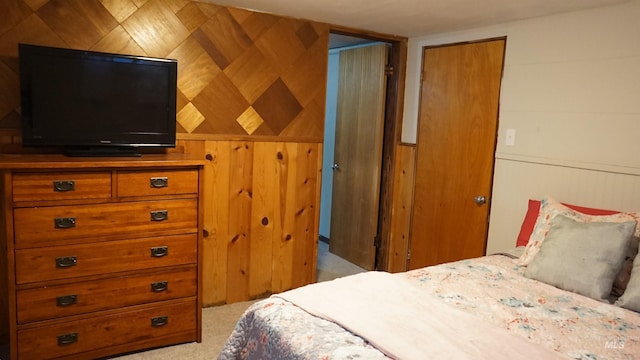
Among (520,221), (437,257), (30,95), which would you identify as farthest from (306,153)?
(30,95)

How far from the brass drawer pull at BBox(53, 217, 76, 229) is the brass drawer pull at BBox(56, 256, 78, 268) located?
0.16 meters

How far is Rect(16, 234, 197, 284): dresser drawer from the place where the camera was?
7.55 ft

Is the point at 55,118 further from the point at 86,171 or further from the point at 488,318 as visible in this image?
the point at 488,318

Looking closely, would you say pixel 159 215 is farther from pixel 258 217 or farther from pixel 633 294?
pixel 633 294

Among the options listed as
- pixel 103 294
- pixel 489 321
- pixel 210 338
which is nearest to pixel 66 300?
pixel 103 294

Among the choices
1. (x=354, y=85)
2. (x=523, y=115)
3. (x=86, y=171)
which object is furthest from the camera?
(x=354, y=85)

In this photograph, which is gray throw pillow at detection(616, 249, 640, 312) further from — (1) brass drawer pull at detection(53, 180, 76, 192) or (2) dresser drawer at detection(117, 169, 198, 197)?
(1) brass drawer pull at detection(53, 180, 76, 192)

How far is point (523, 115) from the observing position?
3061 mm

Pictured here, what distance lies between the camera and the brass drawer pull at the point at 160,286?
2629 millimetres

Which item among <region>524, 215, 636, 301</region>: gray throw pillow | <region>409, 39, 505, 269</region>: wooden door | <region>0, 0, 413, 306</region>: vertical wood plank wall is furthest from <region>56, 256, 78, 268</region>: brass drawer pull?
<region>409, 39, 505, 269</region>: wooden door

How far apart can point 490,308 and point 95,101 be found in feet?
7.60

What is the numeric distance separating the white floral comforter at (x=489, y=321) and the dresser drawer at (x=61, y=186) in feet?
3.63

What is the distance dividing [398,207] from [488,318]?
233 centimetres

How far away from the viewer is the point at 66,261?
93.4 inches
